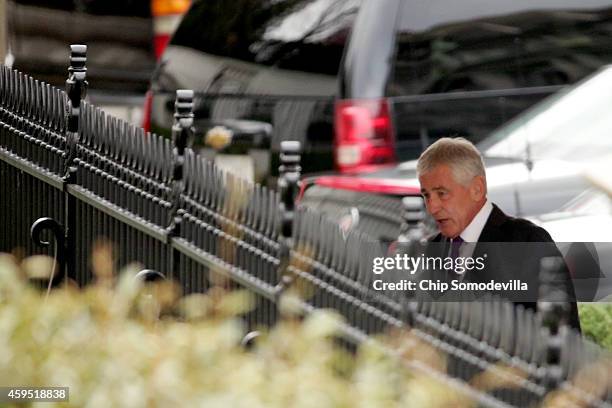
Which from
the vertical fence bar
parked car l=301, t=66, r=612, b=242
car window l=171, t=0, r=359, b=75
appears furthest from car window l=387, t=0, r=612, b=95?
the vertical fence bar

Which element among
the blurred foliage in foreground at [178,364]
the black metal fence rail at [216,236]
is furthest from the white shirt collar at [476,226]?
the blurred foliage in foreground at [178,364]

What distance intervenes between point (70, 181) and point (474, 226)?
1522 mm

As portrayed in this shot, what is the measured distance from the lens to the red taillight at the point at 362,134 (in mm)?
9836

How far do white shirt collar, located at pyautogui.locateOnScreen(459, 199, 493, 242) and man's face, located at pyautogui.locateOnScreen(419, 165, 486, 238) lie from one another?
1 centimetres

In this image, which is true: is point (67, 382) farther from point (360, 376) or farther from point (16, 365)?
point (360, 376)

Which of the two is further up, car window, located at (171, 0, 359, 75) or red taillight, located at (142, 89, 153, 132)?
car window, located at (171, 0, 359, 75)

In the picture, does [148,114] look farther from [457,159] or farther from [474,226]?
[474,226]

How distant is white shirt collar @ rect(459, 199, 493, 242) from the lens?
5.90 metres

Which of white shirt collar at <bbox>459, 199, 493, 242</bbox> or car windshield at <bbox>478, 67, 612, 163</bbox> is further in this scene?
car windshield at <bbox>478, 67, 612, 163</bbox>

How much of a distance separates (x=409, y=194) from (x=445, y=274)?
2.02m

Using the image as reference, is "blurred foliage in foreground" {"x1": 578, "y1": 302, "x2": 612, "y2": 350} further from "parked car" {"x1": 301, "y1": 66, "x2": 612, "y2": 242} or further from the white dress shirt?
the white dress shirt

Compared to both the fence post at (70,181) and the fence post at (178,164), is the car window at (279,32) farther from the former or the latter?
the fence post at (178,164)

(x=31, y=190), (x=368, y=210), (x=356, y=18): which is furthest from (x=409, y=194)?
(x=356, y=18)

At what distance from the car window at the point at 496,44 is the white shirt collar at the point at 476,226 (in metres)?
4.06
